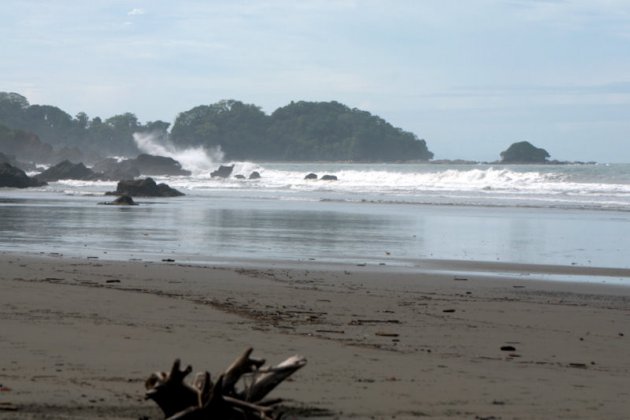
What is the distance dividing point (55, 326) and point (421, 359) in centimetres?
293

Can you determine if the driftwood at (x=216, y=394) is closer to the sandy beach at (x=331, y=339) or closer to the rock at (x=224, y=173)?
the sandy beach at (x=331, y=339)

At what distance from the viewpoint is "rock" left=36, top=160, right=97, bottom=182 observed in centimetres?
6230

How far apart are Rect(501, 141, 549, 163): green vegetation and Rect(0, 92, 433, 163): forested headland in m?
35.2

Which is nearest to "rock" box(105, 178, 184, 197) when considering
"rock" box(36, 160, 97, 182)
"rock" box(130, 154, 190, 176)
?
"rock" box(36, 160, 97, 182)

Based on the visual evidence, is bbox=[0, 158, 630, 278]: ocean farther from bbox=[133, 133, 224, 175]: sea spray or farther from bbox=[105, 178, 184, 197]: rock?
bbox=[133, 133, 224, 175]: sea spray

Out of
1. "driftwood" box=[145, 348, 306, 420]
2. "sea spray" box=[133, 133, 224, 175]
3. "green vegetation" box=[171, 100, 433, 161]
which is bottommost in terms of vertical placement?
"driftwood" box=[145, 348, 306, 420]

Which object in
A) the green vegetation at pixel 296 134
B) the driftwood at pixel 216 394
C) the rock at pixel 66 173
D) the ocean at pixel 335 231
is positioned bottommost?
the ocean at pixel 335 231

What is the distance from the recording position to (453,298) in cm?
1098

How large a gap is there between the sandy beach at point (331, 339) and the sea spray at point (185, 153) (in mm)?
88472

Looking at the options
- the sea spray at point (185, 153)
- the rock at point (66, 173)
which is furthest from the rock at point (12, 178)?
the sea spray at point (185, 153)

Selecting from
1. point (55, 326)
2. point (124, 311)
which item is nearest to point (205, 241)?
point (124, 311)

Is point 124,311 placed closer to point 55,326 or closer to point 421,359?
point 55,326

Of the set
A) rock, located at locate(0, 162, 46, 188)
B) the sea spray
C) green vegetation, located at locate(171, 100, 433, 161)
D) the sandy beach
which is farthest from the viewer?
green vegetation, located at locate(171, 100, 433, 161)

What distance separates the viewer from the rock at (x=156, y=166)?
284 feet
